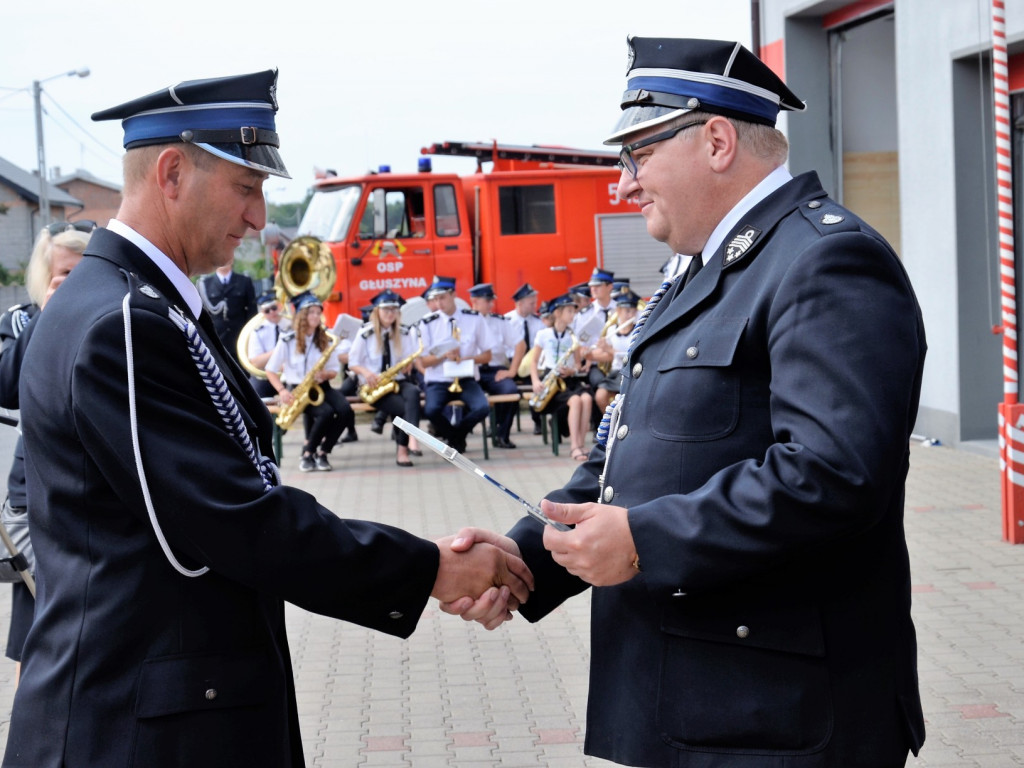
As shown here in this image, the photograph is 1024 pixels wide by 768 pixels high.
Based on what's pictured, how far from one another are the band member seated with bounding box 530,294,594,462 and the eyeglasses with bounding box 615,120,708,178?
10.0 meters

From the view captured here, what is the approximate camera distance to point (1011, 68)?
34.6ft

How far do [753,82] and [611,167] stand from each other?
15984 millimetres

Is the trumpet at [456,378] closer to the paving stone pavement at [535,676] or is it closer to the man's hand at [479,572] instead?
the paving stone pavement at [535,676]

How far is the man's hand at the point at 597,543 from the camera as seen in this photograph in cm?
229

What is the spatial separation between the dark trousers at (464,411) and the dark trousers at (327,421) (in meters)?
0.87

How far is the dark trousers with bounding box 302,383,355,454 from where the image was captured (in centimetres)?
1256

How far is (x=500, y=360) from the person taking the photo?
14.2 metres

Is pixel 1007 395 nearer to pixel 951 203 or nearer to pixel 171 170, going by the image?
pixel 951 203

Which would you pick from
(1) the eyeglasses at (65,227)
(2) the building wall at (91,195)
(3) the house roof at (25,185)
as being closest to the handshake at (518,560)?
(1) the eyeglasses at (65,227)

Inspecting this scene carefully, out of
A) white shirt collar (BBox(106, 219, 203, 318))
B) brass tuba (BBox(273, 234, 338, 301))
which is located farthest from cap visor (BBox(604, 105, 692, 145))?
brass tuba (BBox(273, 234, 338, 301))

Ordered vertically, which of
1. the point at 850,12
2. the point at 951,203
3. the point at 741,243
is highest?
the point at 850,12

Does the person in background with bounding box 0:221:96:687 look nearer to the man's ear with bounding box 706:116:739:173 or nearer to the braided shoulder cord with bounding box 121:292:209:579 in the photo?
the braided shoulder cord with bounding box 121:292:209:579

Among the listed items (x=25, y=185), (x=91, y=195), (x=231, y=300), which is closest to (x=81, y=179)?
(x=91, y=195)

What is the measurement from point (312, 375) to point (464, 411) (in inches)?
62.4
